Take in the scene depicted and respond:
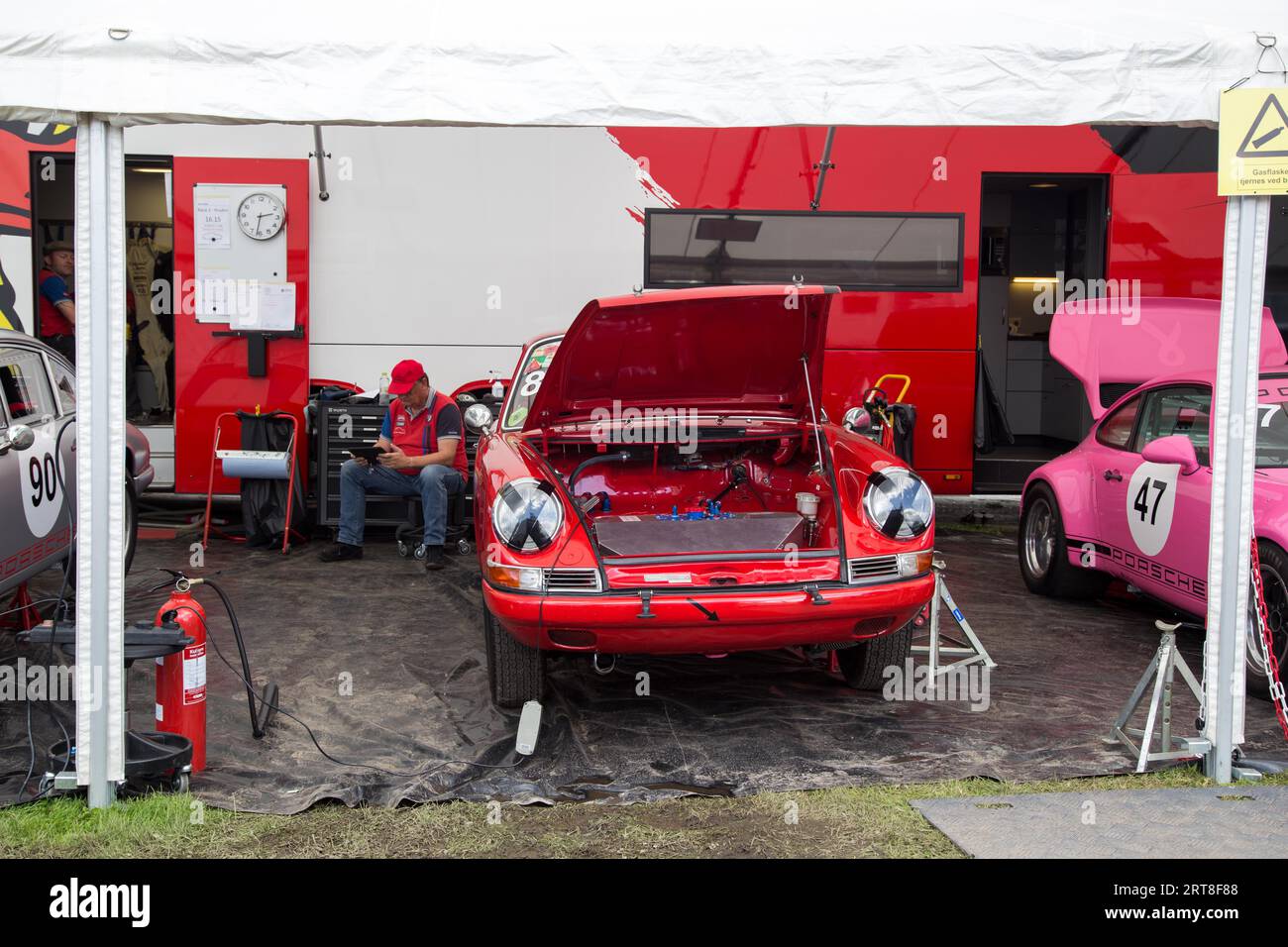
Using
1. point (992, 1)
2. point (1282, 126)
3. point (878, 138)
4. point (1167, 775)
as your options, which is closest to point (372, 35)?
point (992, 1)

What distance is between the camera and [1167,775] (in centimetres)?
382

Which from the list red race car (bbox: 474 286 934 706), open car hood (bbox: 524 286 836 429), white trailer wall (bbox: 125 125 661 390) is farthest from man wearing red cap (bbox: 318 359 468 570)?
open car hood (bbox: 524 286 836 429)

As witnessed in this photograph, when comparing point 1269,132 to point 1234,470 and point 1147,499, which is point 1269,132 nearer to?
point 1234,470

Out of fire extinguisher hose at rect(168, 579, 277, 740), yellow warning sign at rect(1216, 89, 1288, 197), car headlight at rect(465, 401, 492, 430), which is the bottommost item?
fire extinguisher hose at rect(168, 579, 277, 740)

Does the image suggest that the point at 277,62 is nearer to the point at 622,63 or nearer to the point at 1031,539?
the point at 622,63

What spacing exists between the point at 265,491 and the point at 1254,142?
637cm

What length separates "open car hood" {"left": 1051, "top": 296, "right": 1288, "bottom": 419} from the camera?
20.8 ft

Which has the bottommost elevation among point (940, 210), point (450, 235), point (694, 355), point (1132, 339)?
point (694, 355)

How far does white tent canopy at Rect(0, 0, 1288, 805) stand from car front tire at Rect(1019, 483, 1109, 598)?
101 inches

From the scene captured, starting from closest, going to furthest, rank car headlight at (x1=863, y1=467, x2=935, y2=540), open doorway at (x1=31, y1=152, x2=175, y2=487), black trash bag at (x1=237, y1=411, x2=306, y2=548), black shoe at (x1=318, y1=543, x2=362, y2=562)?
car headlight at (x1=863, y1=467, x2=935, y2=540), black shoe at (x1=318, y1=543, x2=362, y2=562), black trash bag at (x1=237, y1=411, x2=306, y2=548), open doorway at (x1=31, y1=152, x2=175, y2=487)

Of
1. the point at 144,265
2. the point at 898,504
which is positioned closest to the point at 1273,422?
the point at 898,504

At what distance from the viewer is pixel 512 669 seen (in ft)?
14.4

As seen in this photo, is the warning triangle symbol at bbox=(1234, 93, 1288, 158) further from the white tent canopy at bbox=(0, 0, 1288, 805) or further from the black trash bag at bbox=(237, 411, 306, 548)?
the black trash bag at bbox=(237, 411, 306, 548)

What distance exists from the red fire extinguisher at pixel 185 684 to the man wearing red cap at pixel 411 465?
353 centimetres
